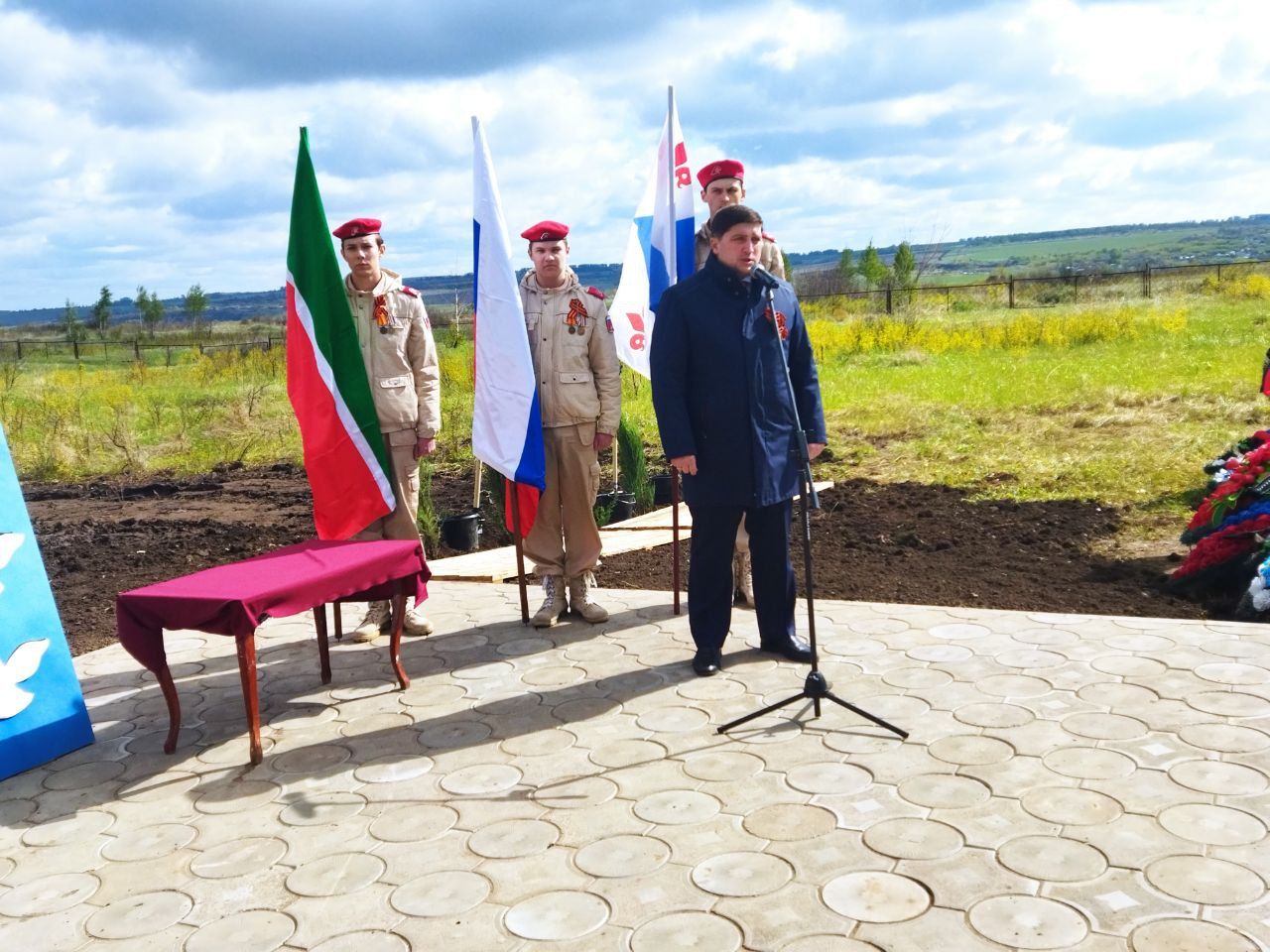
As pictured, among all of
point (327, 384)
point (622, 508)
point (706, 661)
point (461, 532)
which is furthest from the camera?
point (622, 508)

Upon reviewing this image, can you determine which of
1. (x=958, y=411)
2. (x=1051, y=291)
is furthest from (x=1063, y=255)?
(x=958, y=411)

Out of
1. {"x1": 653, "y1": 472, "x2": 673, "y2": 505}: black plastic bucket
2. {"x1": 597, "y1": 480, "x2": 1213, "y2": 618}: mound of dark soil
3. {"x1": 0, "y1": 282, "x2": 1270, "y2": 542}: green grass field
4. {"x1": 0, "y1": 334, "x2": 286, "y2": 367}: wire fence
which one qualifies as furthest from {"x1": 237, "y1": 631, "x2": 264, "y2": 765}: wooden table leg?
{"x1": 0, "y1": 334, "x2": 286, "y2": 367}: wire fence

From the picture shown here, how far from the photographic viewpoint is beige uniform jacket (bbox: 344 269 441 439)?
5637 millimetres

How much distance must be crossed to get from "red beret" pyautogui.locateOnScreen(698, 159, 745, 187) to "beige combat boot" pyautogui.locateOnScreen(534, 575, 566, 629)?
2.19 metres

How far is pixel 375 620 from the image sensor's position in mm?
6016

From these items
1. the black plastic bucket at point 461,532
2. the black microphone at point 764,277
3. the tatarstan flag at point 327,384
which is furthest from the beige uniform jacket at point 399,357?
the black plastic bucket at point 461,532

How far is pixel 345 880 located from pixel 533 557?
2770 mm

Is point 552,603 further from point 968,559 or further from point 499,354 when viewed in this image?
point 968,559

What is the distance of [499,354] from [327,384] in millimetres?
852

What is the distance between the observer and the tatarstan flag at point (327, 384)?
210 inches

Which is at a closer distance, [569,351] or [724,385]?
[724,385]

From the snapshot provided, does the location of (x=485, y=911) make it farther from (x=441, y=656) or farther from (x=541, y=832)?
(x=441, y=656)

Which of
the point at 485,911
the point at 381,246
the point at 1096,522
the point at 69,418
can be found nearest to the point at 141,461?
the point at 69,418

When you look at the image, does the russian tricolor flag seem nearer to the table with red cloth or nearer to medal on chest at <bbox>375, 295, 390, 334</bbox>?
medal on chest at <bbox>375, 295, 390, 334</bbox>
